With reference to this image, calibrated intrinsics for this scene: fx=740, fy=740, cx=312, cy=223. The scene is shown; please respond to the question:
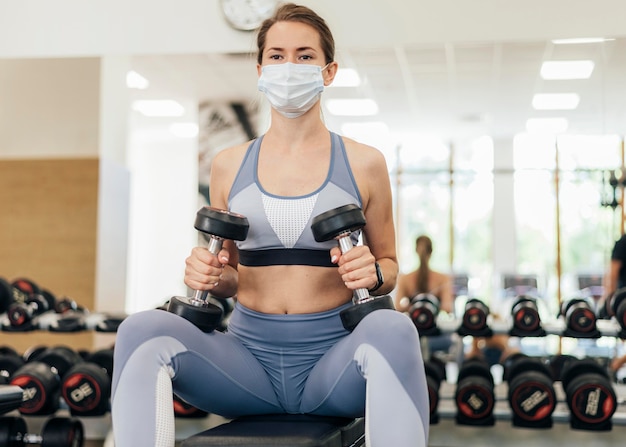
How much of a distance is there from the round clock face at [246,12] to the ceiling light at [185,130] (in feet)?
2.30

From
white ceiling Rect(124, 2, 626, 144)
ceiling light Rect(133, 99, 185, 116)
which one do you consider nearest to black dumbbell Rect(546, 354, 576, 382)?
white ceiling Rect(124, 2, 626, 144)

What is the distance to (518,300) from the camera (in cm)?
357

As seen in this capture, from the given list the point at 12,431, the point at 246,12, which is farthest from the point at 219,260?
the point at 246,12

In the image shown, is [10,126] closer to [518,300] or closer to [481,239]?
[481,239]

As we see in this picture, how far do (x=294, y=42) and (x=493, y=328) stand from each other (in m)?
2.26

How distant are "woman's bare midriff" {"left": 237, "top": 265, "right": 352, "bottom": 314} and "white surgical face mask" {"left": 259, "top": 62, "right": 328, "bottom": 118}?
369mm

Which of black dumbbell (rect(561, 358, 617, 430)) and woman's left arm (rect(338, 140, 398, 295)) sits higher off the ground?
woman's left arm (rect(338, 140, 398, 295))

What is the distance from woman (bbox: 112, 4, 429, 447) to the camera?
4.00ft

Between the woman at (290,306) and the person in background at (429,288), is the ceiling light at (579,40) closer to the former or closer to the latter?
the person in background at (429,288)

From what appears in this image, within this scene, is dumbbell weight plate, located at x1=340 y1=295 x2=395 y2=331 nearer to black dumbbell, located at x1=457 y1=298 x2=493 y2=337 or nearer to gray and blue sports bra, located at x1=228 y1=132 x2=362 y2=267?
gray and blue sports bra, located at x1=228 y1=132 x2=362 y2=267

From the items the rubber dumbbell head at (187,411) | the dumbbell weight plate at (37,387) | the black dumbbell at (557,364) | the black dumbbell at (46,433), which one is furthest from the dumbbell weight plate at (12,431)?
the black dumbbell at (557,364)

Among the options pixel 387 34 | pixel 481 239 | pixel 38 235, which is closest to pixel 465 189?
pixel 481 239

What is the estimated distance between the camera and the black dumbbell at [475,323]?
11.4 feet

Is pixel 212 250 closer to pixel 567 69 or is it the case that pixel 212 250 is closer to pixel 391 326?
pixel 391 326
